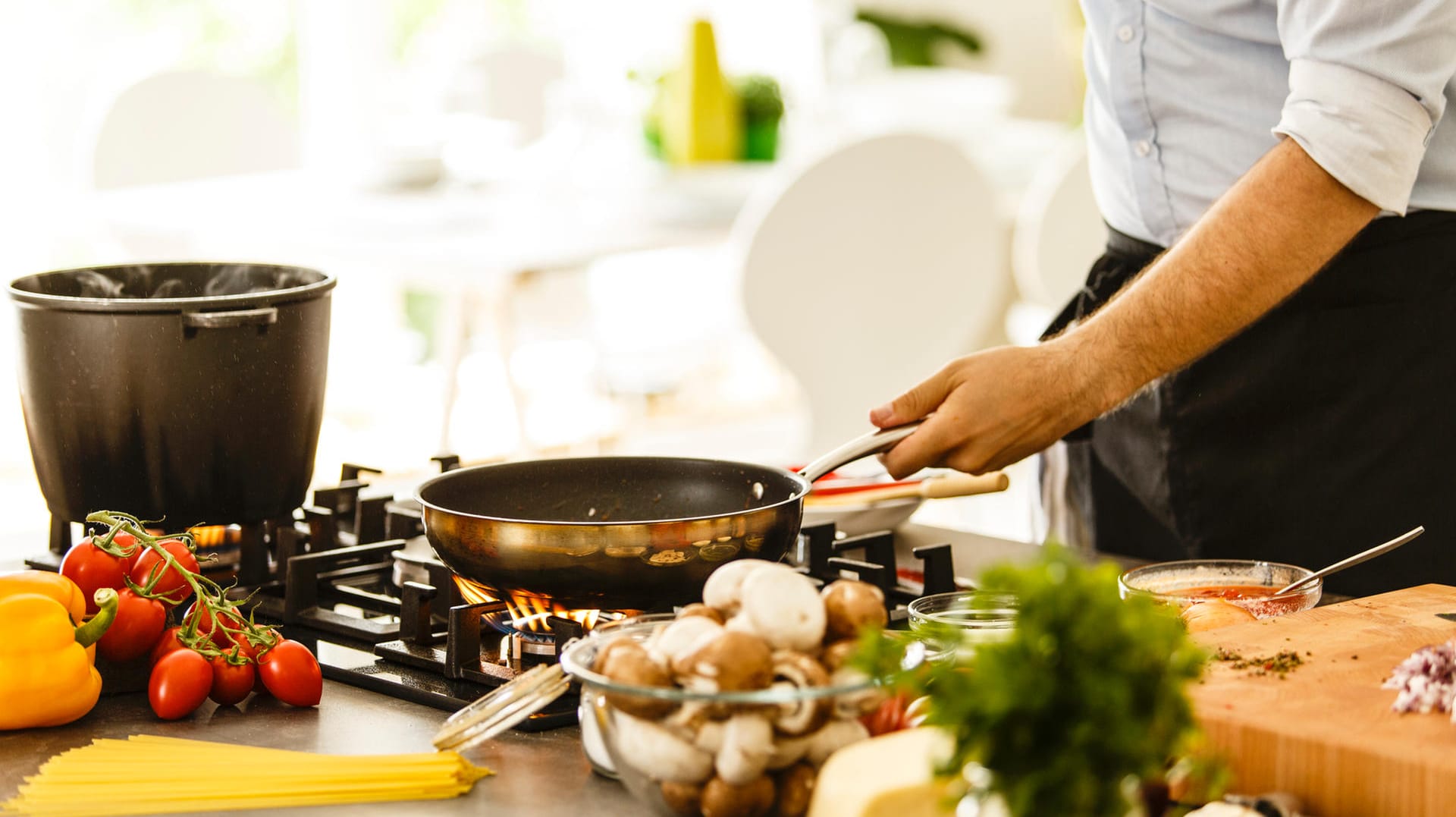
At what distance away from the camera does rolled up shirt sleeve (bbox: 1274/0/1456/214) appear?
4.10 ft

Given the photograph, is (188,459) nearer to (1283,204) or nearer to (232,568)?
(232,568)

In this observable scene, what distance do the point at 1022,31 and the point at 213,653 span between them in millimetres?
5202

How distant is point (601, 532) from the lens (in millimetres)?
989

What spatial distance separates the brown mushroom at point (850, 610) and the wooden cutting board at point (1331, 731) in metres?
0.17

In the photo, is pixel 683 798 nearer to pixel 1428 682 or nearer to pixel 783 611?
pixel 783 611

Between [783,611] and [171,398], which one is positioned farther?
[171,398]

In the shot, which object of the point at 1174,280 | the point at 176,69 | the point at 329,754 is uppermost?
the point at 176,69

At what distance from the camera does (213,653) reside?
3.34 ft

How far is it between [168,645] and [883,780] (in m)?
0.52

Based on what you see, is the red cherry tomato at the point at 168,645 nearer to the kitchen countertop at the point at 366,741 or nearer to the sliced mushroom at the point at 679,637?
the kitchen countertop at the point at 366,741

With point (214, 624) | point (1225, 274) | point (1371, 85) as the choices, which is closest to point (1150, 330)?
point (1225, 274)

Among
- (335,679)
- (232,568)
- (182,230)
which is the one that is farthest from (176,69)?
(335,679)

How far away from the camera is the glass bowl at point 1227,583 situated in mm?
1094

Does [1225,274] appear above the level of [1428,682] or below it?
above
